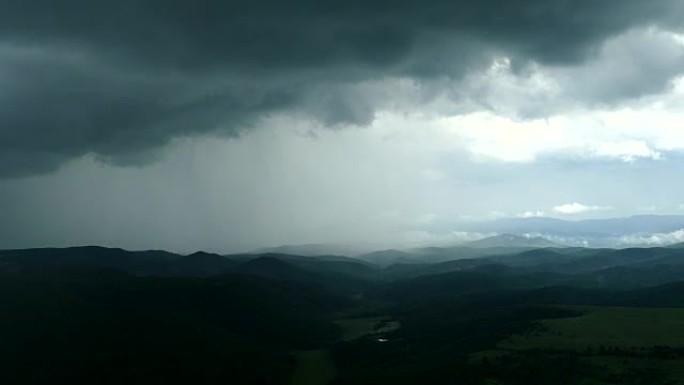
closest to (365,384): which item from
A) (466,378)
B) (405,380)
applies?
(405,380)

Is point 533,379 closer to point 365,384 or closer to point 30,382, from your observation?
point 365,384

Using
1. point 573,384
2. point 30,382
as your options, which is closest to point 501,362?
point 573,384

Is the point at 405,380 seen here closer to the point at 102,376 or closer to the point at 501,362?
the point at 501,362

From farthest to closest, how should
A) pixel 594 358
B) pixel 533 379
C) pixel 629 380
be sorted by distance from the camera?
1. pixel 594 358
2. pixel 533 379
3. pixel 629 380

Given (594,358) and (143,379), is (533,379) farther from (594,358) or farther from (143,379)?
(143,379)

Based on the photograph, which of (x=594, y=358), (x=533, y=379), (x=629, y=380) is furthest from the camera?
(x=594, y=358)

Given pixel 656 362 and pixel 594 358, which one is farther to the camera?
pixel 594 358

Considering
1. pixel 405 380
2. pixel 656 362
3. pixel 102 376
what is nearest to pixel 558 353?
pixel 656 362
